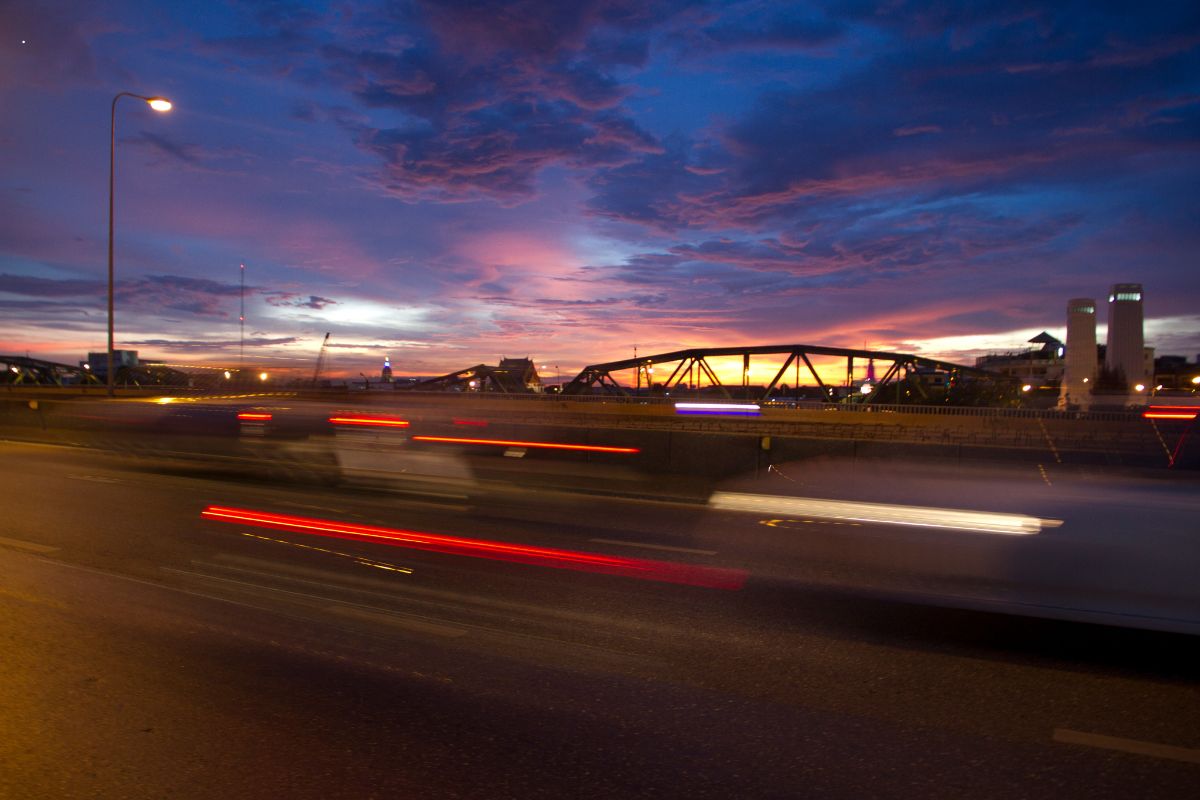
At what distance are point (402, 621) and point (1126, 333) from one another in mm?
82228

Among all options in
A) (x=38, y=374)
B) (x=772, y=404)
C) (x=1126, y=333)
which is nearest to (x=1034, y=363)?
(x=1126, y=333)

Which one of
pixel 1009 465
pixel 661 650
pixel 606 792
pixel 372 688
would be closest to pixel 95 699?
pixel 372 688

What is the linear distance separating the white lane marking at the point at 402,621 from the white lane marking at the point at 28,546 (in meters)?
4.55

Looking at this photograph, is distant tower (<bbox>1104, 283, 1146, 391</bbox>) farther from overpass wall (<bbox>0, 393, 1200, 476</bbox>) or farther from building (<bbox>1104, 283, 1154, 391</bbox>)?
overpass wall (<bbox>0, 393, 1200, 476</bbox>)

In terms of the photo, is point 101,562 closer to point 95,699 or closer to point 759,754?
point 95,699

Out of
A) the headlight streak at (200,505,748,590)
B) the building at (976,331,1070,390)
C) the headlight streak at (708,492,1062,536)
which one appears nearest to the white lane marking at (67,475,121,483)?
the headlight streak at (200,505,748,590)

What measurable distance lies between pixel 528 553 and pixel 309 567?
2460 millimetres

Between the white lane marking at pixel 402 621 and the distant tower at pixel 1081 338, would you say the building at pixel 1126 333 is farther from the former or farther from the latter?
the white lane marking at pixel 402 621

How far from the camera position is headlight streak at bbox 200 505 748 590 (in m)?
8.15

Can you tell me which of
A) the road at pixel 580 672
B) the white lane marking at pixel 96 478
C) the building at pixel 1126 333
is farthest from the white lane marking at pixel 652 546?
the building at pixel 1126 333

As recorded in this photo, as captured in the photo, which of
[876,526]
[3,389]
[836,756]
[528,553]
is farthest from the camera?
[3,389]

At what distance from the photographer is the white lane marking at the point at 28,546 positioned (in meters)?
8.83

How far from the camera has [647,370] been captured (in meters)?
103

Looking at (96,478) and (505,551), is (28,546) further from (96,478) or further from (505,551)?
(96,478)
